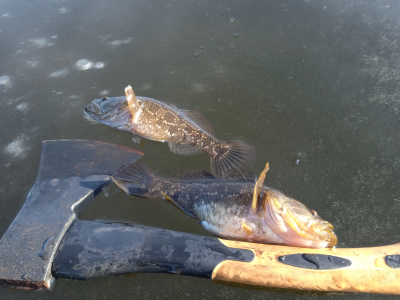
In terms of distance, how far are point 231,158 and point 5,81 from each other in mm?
3395

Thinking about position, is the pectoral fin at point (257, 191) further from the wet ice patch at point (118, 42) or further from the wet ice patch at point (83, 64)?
the wet ice patch at point (118, 42)

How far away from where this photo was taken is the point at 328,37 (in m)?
4.31

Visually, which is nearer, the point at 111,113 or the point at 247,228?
the point at 247,228

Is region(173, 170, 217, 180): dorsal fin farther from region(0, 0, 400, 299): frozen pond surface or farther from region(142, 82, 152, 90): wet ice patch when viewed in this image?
region(142, 82, 152, 90): wet ice patch

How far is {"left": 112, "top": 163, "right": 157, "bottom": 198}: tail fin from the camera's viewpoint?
261 centimetres

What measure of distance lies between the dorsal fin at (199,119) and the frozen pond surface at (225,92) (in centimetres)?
9

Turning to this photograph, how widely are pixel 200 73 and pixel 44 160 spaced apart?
2294 mm

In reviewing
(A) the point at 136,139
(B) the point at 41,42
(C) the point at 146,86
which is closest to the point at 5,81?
(B) the point at 41,42

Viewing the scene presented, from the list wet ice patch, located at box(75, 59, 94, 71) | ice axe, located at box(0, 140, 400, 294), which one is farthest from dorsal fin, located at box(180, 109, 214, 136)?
wet ice patch, located at box(75, 59, 94, 71)

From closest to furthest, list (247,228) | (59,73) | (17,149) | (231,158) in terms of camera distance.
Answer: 1. (247,228)
2. (231,158)
3. (17,149)
4. (59,73)

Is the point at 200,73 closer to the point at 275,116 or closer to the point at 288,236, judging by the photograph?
the point at 275,116

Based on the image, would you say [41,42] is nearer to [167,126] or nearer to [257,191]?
[167,126]

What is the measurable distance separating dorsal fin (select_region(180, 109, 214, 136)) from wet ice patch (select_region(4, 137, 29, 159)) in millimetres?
1833

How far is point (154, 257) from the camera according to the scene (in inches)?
78.0
